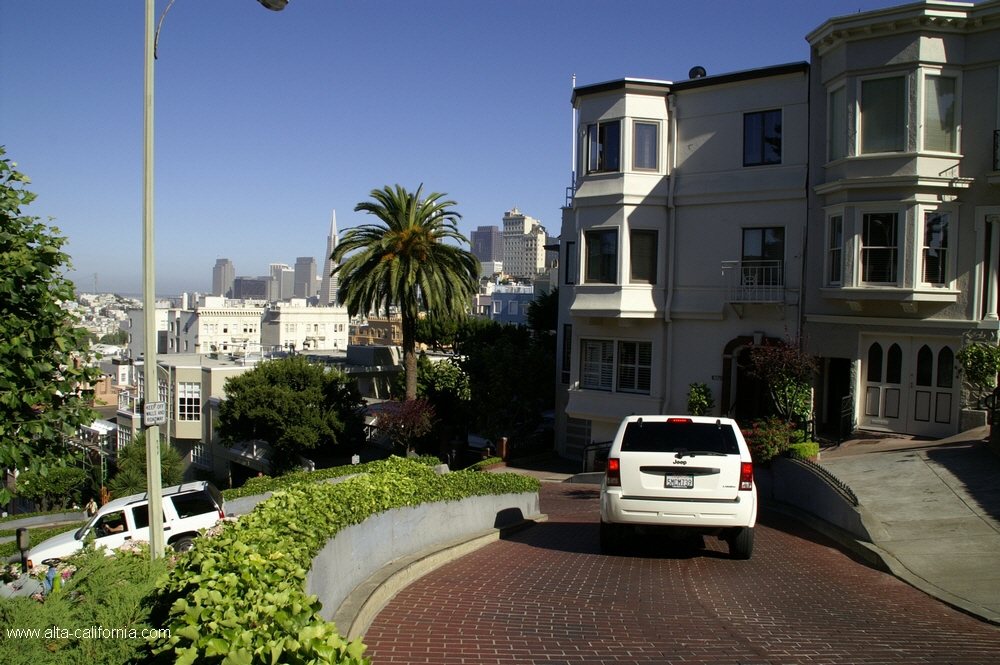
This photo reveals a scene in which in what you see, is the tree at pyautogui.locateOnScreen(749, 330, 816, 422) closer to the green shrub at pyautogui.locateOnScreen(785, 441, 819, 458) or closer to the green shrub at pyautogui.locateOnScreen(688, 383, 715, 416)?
the green shrub at pyautogui.locateOnScreen(785, 441, 819, 458)

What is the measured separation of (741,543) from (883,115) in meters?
12.9

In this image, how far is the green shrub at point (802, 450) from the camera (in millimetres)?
16203

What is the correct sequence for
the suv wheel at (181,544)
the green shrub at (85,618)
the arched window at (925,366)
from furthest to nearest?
the arched window at (925,366), the suv wheel at (181,544), the green shrub at (85,618)

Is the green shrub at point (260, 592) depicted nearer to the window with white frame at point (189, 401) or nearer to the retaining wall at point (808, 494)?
the retaining wall at point (808, 494)

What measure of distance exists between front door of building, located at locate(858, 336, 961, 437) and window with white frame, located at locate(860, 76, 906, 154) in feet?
14.9

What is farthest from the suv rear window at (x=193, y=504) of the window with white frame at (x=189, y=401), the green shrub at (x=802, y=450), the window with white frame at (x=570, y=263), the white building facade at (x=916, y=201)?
the window with white frame at (x=189, y=401)

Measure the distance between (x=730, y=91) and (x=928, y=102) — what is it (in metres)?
5.72

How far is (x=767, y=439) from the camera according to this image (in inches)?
653

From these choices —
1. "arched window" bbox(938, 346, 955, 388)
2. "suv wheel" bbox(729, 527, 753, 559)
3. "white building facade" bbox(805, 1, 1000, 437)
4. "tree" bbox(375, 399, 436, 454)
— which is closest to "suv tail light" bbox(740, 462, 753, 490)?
"suv wheel" bbox(729, 527, 753, 559)

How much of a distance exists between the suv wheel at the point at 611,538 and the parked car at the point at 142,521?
6.82 meters

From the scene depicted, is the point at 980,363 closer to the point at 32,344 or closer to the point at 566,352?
the point at 566,352

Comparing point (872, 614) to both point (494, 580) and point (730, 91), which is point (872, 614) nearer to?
point (494, 580)

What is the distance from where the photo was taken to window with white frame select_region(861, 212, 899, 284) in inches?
731

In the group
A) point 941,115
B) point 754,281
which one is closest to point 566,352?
point 754,281
